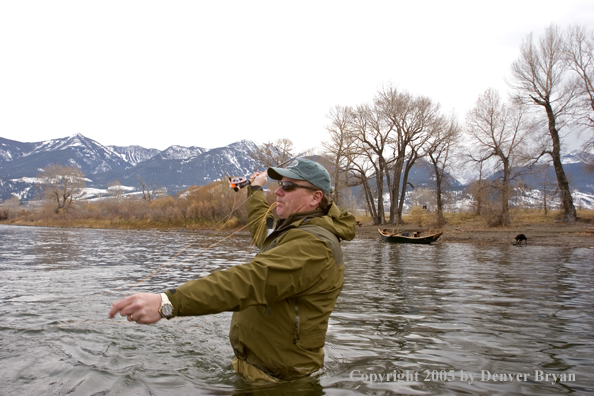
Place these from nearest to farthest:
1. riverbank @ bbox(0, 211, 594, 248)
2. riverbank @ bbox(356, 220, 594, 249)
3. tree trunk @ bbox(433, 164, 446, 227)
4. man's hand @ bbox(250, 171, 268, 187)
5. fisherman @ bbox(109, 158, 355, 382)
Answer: fisherman @ bbox(109, 158, 355, 382) → man's hand @ bbox(250, 171, 268, 187) → riverbank @ bbox(356, 220, 594, 249) → riverbank @ bbox(0, 211, 594, 248) → tree trunk @ bbox(433, 164, 446, 227)

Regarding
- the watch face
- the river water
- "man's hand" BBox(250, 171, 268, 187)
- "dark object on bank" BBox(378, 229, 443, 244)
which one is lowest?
the river water

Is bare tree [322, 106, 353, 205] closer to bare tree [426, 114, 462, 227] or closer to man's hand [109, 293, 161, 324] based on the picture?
bare tree [426, 114, 462, 227]

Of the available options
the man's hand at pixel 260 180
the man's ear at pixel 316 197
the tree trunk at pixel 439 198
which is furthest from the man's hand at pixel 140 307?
the tree trunk at pixel 439 198

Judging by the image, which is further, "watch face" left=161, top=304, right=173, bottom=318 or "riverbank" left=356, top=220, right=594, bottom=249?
"riverbank" left=356, top=220, right=594, bottom=249

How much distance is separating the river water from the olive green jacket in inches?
15.8

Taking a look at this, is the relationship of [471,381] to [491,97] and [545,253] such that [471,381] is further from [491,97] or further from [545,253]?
[491,97]

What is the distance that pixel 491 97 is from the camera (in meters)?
35.4

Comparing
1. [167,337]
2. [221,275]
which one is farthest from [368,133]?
[221,275]

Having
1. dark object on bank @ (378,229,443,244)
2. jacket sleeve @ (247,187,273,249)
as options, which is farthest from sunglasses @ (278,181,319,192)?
dark object on bank @ (378,229,443,244)

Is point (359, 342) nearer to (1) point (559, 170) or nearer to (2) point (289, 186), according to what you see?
(2) point (289, 186)

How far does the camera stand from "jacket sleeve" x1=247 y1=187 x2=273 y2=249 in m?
4.40

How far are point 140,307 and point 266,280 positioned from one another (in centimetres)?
74

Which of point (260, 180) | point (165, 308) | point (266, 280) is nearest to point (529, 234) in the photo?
point (260, 180)

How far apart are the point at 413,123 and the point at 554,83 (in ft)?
37.5
